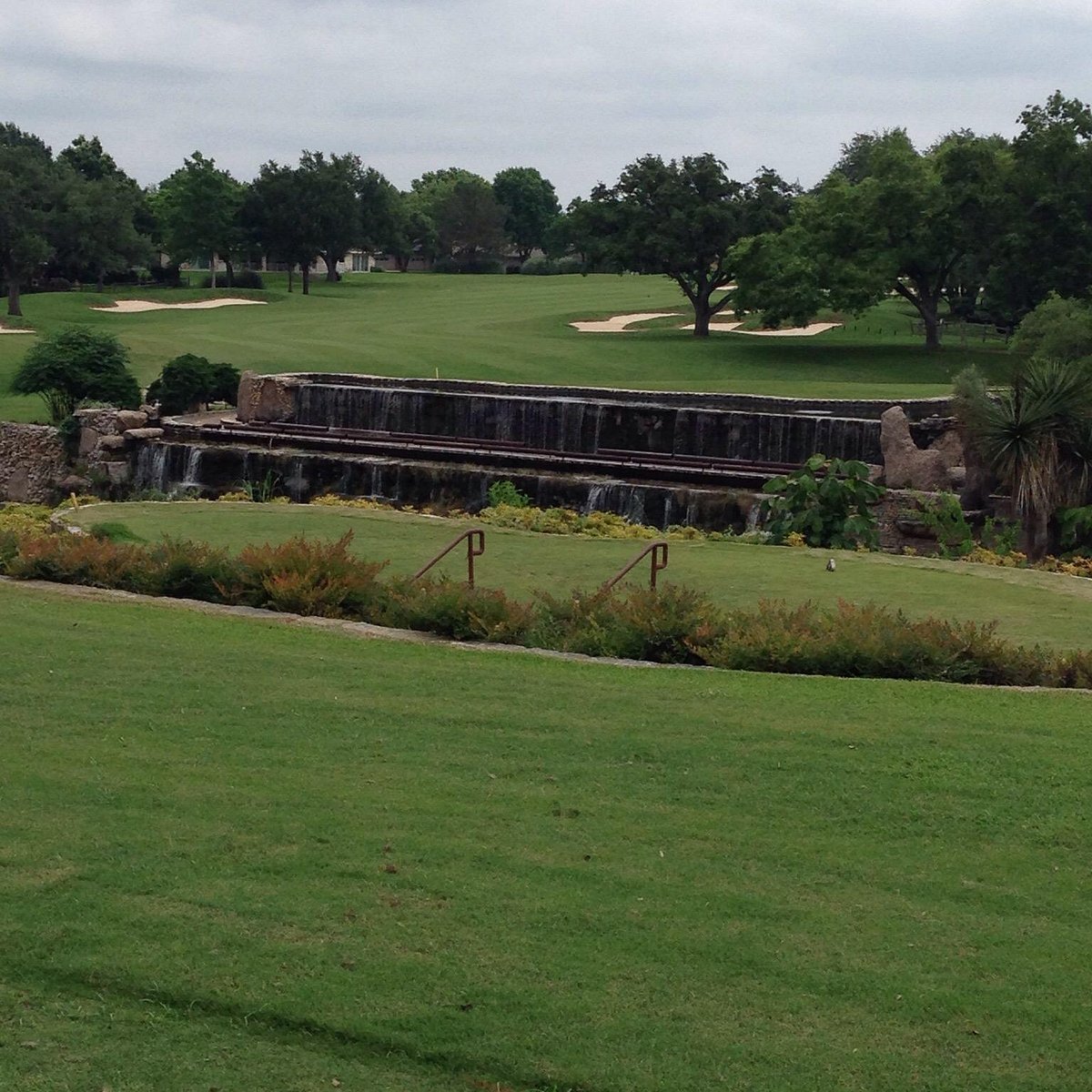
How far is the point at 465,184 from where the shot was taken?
124438 mm

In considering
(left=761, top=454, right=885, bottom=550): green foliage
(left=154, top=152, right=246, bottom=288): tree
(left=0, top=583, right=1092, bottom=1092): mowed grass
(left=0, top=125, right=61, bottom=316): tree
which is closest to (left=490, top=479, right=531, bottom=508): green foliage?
(left=761, top=454, right=885, bottom=550): green foliage

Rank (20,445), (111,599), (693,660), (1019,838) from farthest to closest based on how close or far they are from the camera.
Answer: (20,445)
(111,599)
(693,660)
(1019,838)

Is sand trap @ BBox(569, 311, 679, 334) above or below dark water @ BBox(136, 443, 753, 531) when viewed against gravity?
above

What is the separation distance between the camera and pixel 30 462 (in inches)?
1313

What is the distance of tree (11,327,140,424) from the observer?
33.9m

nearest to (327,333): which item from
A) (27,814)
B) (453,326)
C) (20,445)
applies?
(453,326)

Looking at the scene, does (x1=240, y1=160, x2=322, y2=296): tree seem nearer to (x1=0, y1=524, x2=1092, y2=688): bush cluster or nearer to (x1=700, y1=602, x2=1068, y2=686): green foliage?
(x1=0, y1=524, x2=1092, y2=688): bush cluster

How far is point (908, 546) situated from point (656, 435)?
28.2ft

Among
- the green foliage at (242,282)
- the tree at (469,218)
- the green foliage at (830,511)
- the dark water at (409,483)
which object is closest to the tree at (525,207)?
the tree at (469,218)

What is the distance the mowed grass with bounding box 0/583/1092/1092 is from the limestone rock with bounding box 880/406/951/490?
16.3 meters

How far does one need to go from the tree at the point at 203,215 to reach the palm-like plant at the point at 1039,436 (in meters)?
60.7

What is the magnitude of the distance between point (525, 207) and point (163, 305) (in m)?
77.6

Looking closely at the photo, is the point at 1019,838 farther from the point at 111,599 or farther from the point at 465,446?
the point at 465,446

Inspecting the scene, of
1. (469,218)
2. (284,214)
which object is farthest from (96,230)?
(469,218)
